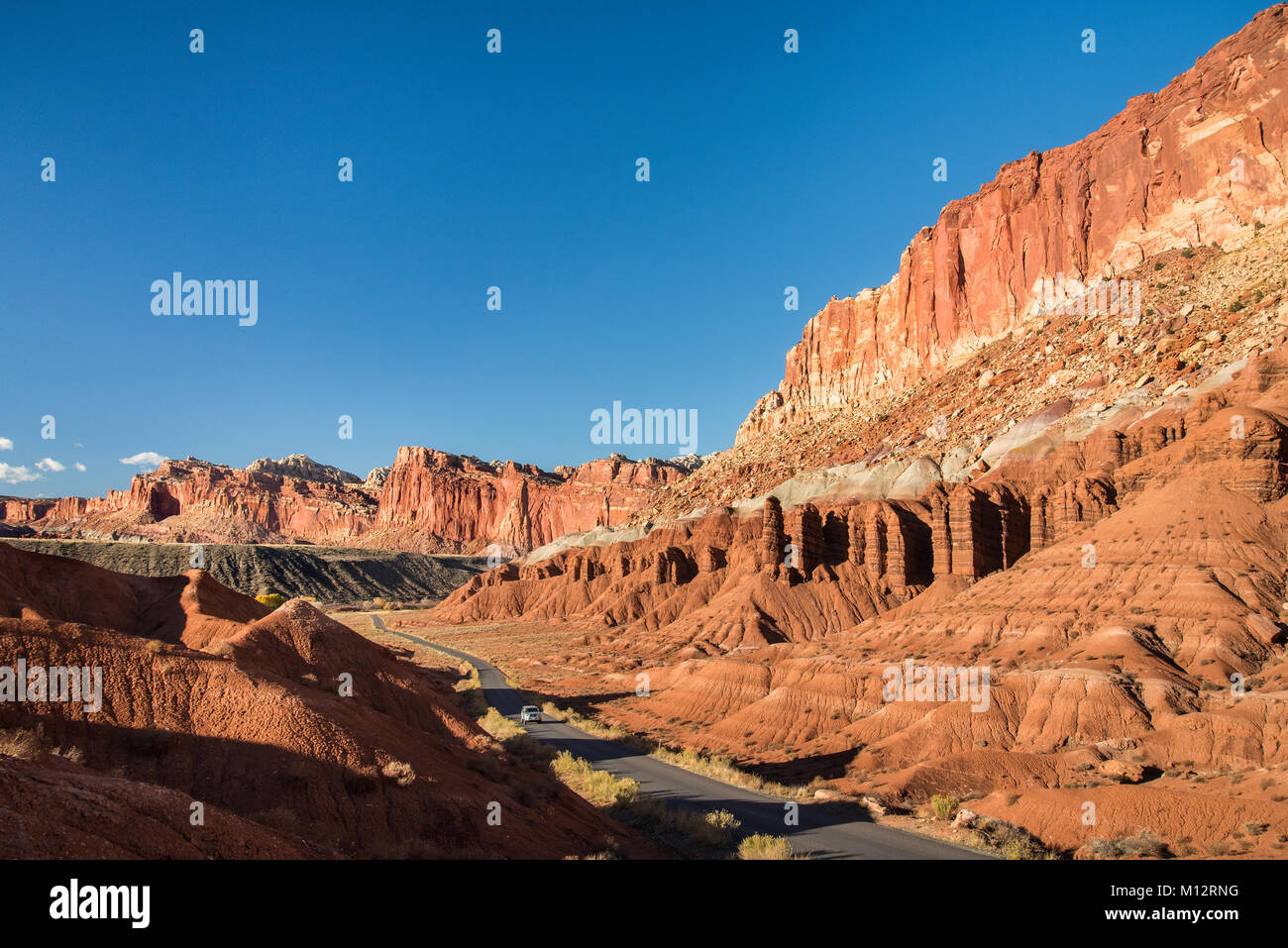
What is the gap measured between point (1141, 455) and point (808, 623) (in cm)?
3000

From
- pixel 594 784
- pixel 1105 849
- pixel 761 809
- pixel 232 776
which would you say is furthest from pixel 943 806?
pixel 232 776

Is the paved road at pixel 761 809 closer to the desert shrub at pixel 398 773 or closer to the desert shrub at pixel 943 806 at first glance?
the desert shrub at pixel 943 806

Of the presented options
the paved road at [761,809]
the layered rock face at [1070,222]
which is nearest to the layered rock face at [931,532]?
the paved road at [761,809]

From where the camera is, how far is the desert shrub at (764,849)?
59.8 feet

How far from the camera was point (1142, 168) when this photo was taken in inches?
4309

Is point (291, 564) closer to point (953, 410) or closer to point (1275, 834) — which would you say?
point (953, 410)

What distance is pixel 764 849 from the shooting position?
18.9 meters

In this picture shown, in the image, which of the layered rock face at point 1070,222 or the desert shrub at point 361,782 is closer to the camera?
the desert shrub at point 361,782

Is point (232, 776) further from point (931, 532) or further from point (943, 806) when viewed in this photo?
point (931, 532)

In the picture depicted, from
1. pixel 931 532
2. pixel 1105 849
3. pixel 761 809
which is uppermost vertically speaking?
pixel 931 532

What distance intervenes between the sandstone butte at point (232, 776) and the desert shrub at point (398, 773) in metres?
0.03

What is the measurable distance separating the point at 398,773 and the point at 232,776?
10.4 feet

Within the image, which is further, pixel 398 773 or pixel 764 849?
pixel 764 849
